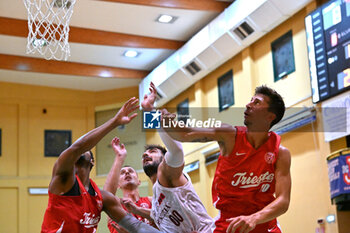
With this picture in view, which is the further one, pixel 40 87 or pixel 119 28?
pixel 40 87

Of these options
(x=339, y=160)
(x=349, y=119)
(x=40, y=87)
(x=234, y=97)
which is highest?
(x=40, y=87)

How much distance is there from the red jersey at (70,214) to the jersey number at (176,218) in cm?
84

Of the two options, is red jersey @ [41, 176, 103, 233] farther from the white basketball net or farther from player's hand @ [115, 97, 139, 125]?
the white basketball net

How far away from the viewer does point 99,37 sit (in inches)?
567

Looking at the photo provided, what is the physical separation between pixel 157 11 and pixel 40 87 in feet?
21.7

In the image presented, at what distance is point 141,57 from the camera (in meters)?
16.2

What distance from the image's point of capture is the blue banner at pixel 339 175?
30.1 ft

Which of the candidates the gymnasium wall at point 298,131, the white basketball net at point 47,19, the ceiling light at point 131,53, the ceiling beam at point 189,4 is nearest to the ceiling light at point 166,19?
the ceiling beam at point 189,4

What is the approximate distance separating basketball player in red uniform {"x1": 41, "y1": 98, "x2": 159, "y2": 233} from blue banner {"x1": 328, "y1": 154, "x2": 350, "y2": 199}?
4.83m

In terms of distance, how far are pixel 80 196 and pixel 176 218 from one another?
110 cm

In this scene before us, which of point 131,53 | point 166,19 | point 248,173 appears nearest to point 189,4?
point 166,19

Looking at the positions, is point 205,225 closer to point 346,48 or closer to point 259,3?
point 346,48

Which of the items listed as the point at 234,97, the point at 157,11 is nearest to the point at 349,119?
the point at 234,97

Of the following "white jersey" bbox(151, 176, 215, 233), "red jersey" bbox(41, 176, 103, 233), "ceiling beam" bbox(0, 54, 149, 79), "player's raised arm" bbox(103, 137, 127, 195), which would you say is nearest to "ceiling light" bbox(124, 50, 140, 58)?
"ceiling beam" bbox(0, 54, 149, 79)
